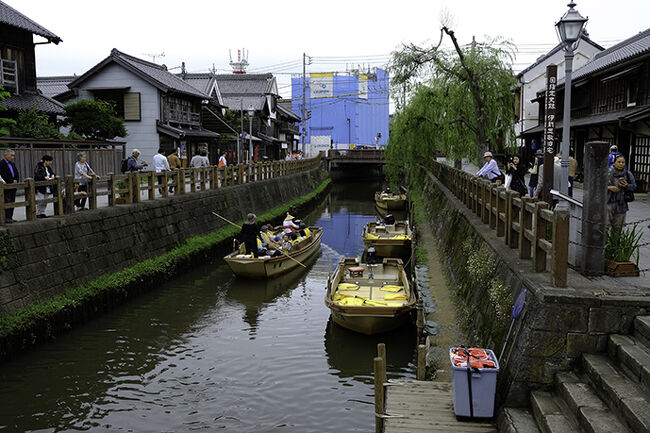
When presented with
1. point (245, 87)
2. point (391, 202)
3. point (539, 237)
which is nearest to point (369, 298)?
point (539, 237)

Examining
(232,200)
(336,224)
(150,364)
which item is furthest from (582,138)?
(150,364)

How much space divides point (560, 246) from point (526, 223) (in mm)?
2289

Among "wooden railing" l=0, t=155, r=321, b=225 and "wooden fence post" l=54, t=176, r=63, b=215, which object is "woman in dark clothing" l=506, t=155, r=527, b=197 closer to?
"wooden railing" l=0, t=155, r=321, b=225

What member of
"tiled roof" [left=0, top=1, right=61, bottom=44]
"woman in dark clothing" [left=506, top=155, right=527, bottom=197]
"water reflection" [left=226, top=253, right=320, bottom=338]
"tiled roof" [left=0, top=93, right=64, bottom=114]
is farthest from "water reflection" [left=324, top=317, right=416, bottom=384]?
"tiled roof" [left=0, top=1, right=61, bottom=44]

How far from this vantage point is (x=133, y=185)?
16531 millimetres

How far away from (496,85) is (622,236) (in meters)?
16.3

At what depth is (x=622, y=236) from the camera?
7.88 m

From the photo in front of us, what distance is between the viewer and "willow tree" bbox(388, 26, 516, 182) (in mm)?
22312

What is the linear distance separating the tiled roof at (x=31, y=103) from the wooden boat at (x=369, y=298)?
15.1 m

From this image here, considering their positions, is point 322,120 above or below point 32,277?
above

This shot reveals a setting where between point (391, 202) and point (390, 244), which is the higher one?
point (391, 202)

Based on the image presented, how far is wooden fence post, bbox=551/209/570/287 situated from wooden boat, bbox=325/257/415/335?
17.1ft

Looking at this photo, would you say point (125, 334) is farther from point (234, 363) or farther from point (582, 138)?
point (582, 138)

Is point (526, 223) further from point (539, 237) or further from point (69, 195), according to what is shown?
point (69, 195)
